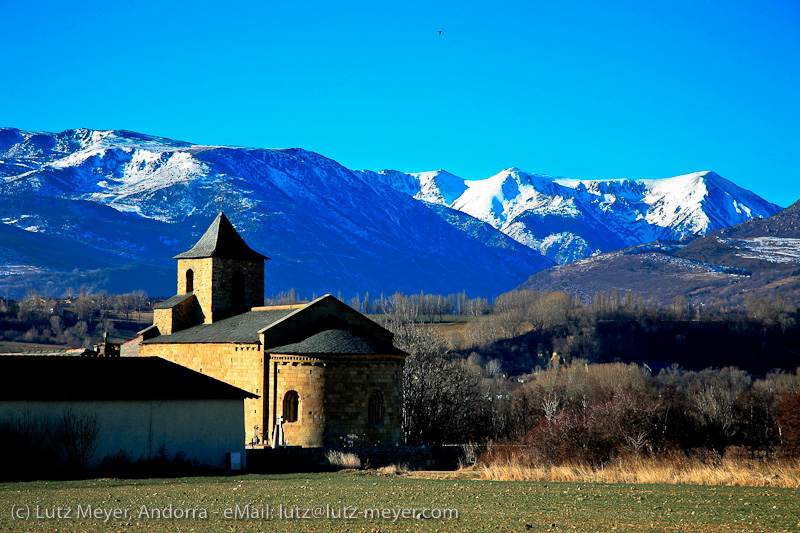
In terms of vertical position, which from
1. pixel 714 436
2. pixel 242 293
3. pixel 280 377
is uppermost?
pixel 242 293

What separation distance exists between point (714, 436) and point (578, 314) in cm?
11923

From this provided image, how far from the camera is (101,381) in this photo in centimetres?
3300

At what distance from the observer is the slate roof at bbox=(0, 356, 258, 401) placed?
1234 inches

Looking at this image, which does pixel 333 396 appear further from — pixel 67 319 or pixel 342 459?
pixel 67 319

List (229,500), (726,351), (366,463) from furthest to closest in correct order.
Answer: (726,351)
(366,463)
(229,500)

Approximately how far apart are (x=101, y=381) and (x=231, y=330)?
1465 cm

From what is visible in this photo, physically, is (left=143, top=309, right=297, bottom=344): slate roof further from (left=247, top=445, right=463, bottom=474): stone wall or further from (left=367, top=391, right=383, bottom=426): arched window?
(left=247, top=445, right=463, bottom=474): stone wall

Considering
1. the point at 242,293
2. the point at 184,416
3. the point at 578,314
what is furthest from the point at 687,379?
the point at 184,416

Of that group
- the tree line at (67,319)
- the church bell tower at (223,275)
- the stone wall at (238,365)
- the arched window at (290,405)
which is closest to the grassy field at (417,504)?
the arched window at (290,405)

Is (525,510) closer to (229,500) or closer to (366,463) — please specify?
(229,500)

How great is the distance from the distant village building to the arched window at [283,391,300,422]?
689 cm

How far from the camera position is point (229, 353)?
45.3 m

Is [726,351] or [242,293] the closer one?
[242,293]

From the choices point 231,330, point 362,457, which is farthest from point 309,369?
point 231,330
